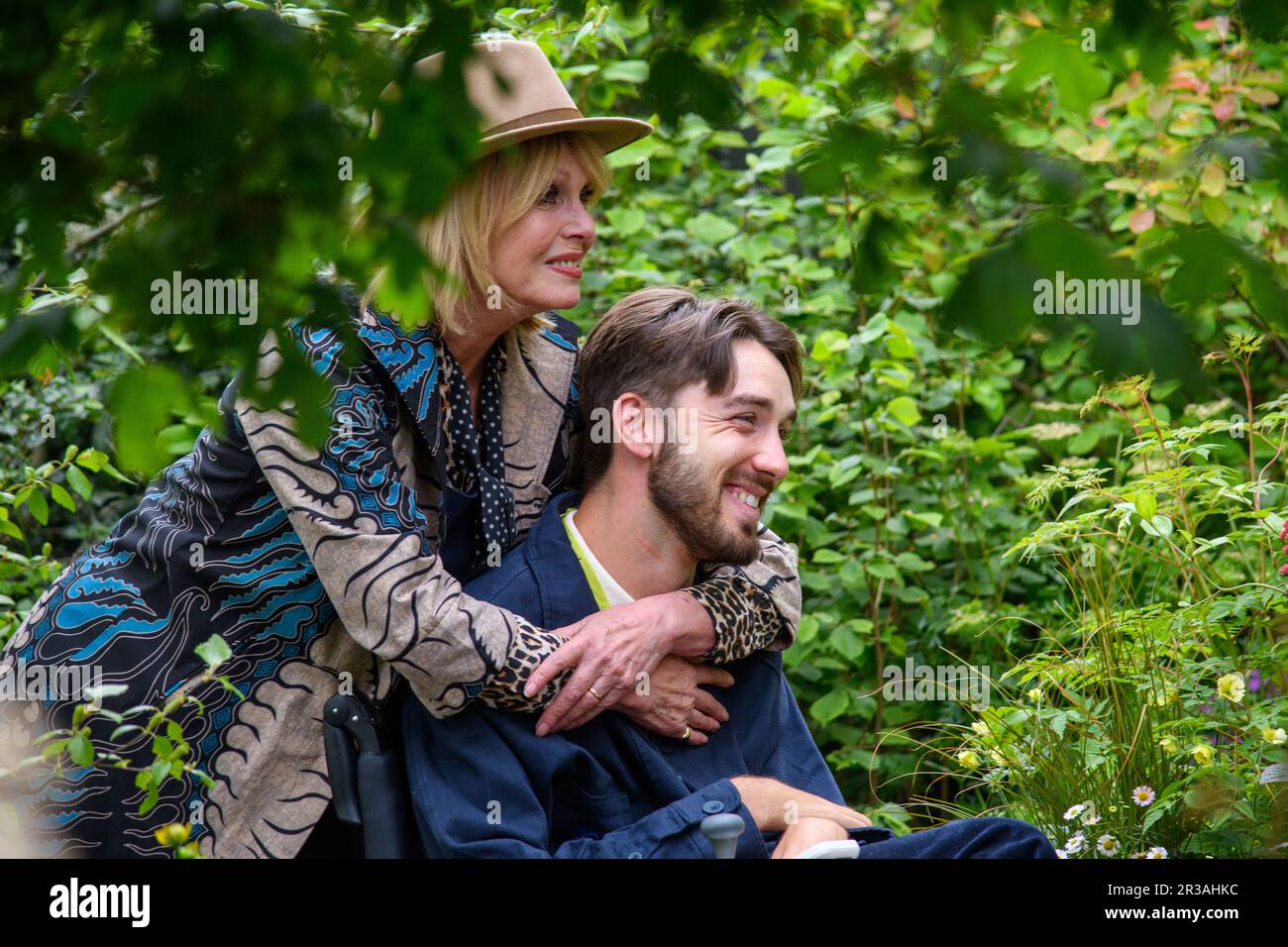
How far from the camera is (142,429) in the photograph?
1457mm

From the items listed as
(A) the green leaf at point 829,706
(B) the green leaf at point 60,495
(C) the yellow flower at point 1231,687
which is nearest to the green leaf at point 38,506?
(B) the green leaf at point 60,495

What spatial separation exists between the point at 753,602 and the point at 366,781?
86 cm

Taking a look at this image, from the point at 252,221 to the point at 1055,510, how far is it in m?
3.69

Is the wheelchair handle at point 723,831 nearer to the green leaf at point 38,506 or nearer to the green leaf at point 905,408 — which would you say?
the green leaf at point 38,506

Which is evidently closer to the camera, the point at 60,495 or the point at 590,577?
the point at 590,577

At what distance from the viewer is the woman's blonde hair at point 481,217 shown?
9.13 feet

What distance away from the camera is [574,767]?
2.75 metres

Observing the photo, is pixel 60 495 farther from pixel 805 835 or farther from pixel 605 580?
pixel 805 835

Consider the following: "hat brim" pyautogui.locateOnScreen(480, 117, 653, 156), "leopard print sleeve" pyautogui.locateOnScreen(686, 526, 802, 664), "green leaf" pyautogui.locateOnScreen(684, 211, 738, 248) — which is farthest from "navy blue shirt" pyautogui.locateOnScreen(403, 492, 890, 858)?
"green leaf" pyautogui.locateOnScreen(684, 211, 738, 248)

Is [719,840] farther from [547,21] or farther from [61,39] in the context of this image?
[547,21]

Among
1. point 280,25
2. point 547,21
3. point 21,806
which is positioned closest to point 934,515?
point 547,21

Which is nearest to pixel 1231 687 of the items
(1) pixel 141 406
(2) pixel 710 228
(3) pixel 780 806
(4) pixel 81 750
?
(3) pixel 780 806

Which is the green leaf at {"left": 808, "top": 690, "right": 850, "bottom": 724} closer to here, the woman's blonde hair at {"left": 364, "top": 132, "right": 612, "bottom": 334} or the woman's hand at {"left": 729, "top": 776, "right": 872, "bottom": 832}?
the woman's hand at {"left": 729, "top": 776, "right": 872, "bottom": 832}

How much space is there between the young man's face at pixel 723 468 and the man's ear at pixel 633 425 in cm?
4
